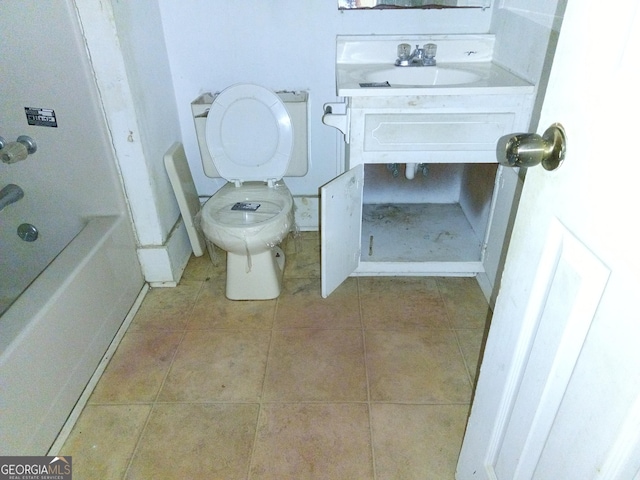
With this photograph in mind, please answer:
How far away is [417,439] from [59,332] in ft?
3.60

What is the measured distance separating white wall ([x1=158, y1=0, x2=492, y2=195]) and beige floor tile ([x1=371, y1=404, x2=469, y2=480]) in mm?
1383

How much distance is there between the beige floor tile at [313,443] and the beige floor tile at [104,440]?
372 mm

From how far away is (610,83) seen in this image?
1.58 ft

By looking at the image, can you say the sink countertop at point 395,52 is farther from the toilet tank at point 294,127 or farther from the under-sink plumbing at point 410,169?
the under-sink plumbing at point 410,169

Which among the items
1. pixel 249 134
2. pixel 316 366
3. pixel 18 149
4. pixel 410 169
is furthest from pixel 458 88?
pixel 18 149

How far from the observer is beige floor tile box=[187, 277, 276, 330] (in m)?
1.64

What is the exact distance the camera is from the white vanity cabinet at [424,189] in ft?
4.74

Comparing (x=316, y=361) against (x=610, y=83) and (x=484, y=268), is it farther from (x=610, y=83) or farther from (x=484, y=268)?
(x=610, y=83)

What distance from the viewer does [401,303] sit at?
68.7 inches

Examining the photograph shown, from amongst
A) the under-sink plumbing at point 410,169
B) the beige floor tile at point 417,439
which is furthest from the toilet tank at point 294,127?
the beige floor tile at point 417,439

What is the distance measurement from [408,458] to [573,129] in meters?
0.98

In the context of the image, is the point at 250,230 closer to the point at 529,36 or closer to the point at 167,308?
the point at 167,308

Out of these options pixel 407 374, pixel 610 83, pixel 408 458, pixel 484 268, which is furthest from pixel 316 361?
pixel 610 83

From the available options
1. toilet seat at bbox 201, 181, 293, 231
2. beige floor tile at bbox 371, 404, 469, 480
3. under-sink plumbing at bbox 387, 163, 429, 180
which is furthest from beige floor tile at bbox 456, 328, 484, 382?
toilet seat at bbox 201, 181, 293, 231
